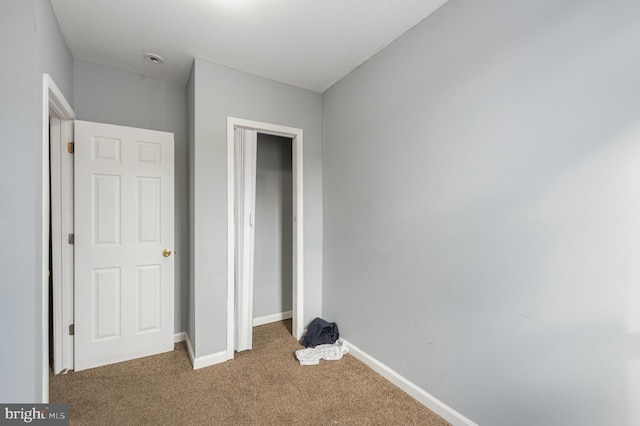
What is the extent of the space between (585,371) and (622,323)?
0.86ft

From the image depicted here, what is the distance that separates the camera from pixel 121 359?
232 centimetres

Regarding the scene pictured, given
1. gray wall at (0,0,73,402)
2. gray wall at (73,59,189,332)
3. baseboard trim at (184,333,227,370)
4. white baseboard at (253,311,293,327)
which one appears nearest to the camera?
gray wall at (0,0,73,402)

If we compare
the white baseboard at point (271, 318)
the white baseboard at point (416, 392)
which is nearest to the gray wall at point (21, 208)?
the white baseboard at point (271, 318)

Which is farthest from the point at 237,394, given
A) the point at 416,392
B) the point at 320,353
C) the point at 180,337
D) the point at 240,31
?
the point at 240,31

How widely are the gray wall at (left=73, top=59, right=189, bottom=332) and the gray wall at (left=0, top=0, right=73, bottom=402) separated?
1.05 metres

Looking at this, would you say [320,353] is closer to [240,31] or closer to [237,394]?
[237,394]

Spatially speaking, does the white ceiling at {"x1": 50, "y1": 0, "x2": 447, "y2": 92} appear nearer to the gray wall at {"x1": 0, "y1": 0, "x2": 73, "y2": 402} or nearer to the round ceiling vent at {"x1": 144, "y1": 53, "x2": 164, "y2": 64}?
the round ceiling vent at {"x1": 144, "y1": 53, "x2": 164, "y2": 64}

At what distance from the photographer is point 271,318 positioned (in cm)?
323

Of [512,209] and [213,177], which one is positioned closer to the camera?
[512,209]

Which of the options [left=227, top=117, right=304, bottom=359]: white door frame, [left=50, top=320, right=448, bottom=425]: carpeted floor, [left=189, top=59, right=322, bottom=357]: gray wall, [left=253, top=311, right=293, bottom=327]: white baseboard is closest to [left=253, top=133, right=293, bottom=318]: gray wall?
[left=253, top=311, right=293, bottom=327]: white baseboard

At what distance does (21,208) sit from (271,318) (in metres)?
2.48

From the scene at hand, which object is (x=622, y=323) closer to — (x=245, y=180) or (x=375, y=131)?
(x=375, y=131)

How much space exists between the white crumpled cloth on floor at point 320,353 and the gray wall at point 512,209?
353mm

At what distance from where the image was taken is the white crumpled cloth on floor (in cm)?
231
